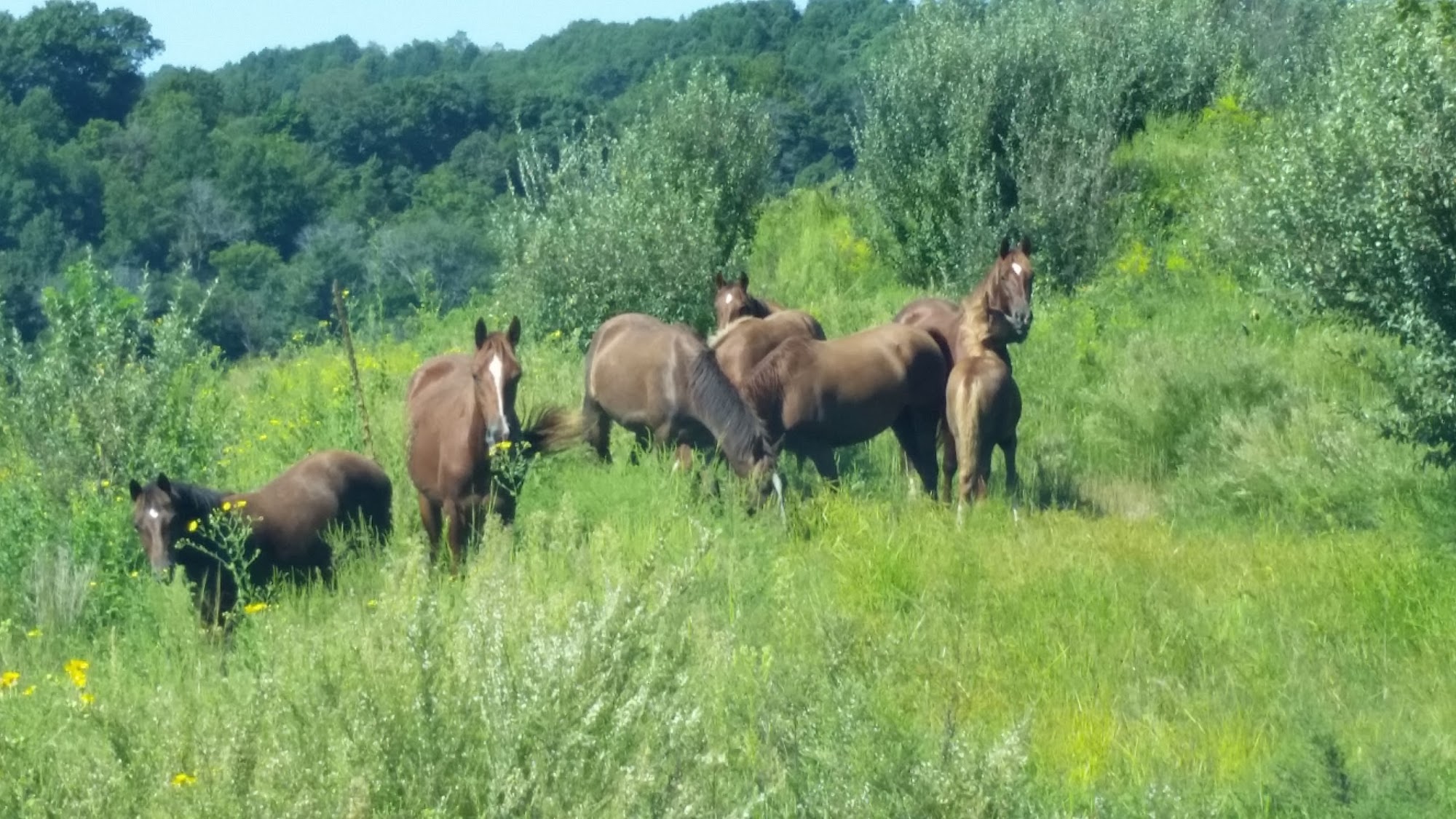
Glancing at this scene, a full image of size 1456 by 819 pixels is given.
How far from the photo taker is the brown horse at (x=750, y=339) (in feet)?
43.1

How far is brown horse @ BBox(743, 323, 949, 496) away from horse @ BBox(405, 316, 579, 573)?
6.16ft

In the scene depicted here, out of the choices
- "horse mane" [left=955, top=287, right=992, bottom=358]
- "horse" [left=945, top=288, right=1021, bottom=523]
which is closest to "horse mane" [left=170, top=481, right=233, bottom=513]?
"horse" [left=945, top=288, right=1021, bottom=523]

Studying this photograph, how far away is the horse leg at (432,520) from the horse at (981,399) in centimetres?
359

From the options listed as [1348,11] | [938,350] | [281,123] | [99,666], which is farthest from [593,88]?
[99,666]

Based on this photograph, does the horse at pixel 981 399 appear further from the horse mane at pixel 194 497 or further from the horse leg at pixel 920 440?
the horse mane at pixel 194 497

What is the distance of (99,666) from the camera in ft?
26.9

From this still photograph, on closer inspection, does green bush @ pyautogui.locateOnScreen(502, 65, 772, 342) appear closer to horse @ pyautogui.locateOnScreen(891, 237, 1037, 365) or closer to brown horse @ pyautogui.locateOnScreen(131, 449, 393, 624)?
horse @ pyautogui.locateOnScreen(891, 237, 1037, 365)

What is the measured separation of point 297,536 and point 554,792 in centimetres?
591

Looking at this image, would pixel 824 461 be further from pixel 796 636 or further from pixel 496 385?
pixel 796 636

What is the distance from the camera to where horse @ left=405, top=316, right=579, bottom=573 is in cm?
1016

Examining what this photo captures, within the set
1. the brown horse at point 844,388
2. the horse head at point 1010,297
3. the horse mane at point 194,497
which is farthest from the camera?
the horse head at point 1010,297

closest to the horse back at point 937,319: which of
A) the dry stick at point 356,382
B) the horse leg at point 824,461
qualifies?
the horse leg at point 824,461

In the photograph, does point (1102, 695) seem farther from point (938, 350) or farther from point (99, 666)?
point (938, 350)

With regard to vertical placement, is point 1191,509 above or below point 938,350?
below
